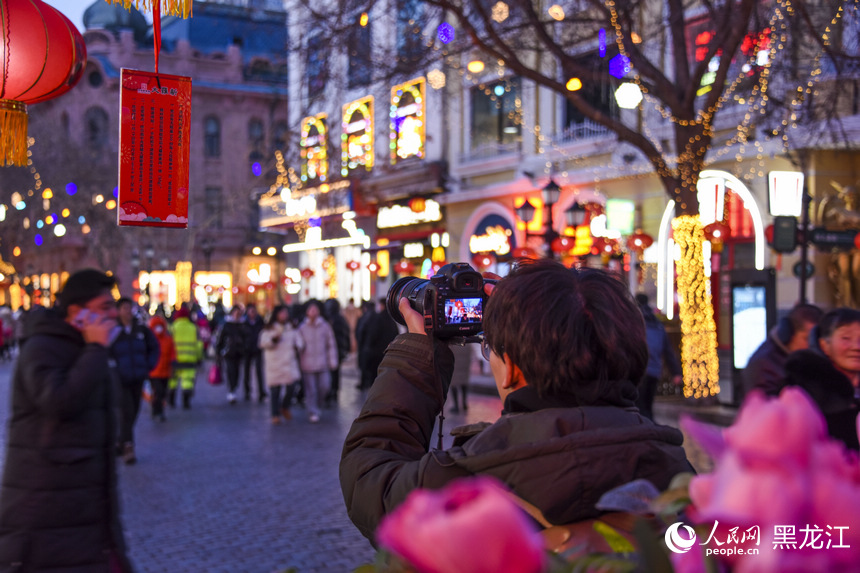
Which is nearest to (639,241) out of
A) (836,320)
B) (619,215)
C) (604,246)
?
(604,246)

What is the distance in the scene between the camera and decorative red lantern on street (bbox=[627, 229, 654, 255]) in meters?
17.1

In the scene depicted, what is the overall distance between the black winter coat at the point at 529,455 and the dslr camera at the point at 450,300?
263 millimetres

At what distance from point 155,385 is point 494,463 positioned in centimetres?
1187

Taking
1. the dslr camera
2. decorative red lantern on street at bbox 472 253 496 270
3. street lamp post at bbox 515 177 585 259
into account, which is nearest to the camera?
the dslr camera

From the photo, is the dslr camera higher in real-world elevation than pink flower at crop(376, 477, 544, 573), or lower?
higher

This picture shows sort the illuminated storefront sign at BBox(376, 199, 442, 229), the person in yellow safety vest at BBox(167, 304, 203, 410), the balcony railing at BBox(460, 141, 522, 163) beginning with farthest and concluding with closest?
1. the illuminated storefront sign at BBox(376, 199, 442, 229)
2. the balcony railing at BBox(460, 141, 522, 163)
3. the person in yellow safety vest at BBox(167, 304, 203, 410)

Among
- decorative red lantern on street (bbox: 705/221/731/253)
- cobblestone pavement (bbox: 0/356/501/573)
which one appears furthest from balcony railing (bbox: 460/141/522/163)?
cobblestone pavement (bbox: 0/356/501/573)

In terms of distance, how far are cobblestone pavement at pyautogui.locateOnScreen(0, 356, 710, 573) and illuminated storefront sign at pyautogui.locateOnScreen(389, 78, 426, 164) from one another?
14288 millimetres

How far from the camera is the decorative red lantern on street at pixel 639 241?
1711cm

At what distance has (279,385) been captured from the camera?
1201 cm

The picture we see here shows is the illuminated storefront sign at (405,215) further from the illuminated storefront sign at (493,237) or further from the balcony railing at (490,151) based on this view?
the illuminated storefront sign at (493,237)

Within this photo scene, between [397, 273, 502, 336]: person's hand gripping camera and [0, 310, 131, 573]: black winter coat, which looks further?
[0, 310, 131, 573]: black winter coat

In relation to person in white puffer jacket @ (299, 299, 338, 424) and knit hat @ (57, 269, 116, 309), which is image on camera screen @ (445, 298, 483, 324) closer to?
knit hat @ (57, 269, 116, 309)

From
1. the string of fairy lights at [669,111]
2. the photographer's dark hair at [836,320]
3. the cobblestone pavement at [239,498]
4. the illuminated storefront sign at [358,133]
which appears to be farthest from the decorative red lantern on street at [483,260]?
the photographer's dark hair at [836,320]
